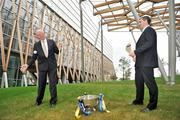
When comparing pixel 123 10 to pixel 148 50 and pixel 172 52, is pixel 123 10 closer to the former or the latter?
pixel 172 52

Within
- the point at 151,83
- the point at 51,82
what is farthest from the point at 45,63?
the point at 151,83

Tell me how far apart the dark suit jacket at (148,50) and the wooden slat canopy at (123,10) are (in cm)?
2022

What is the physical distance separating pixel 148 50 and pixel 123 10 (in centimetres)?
2483

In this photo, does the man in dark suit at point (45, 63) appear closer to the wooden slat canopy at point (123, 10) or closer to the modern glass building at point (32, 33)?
the modern glass building at point (32, 33)

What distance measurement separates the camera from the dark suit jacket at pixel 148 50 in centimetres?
591

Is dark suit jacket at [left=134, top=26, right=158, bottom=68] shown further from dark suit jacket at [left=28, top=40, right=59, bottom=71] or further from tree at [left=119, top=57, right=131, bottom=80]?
tree at [left=119, top=57, right=131, bottom=80]

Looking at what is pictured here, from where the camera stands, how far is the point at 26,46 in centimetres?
2991

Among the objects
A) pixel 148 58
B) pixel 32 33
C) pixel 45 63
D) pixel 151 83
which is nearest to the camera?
pixel 151 83

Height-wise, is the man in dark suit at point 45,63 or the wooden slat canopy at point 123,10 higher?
the wooden slat canopy at point 123,10

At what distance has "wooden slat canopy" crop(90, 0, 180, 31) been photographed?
27266mm

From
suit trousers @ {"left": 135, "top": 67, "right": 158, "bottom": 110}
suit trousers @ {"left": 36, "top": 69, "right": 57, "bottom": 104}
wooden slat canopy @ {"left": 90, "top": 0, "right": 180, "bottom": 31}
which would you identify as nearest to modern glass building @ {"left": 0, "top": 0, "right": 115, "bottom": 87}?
wooden slat canopy @ {"left": 90, "top": 0, "right": 180, "bottom": 31}

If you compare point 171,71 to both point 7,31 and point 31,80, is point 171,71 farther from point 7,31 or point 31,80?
point 31,80

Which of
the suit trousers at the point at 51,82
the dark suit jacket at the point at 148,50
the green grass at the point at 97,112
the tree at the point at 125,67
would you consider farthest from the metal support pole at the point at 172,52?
the tree at the point at 125,67

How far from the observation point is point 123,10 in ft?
98.7
